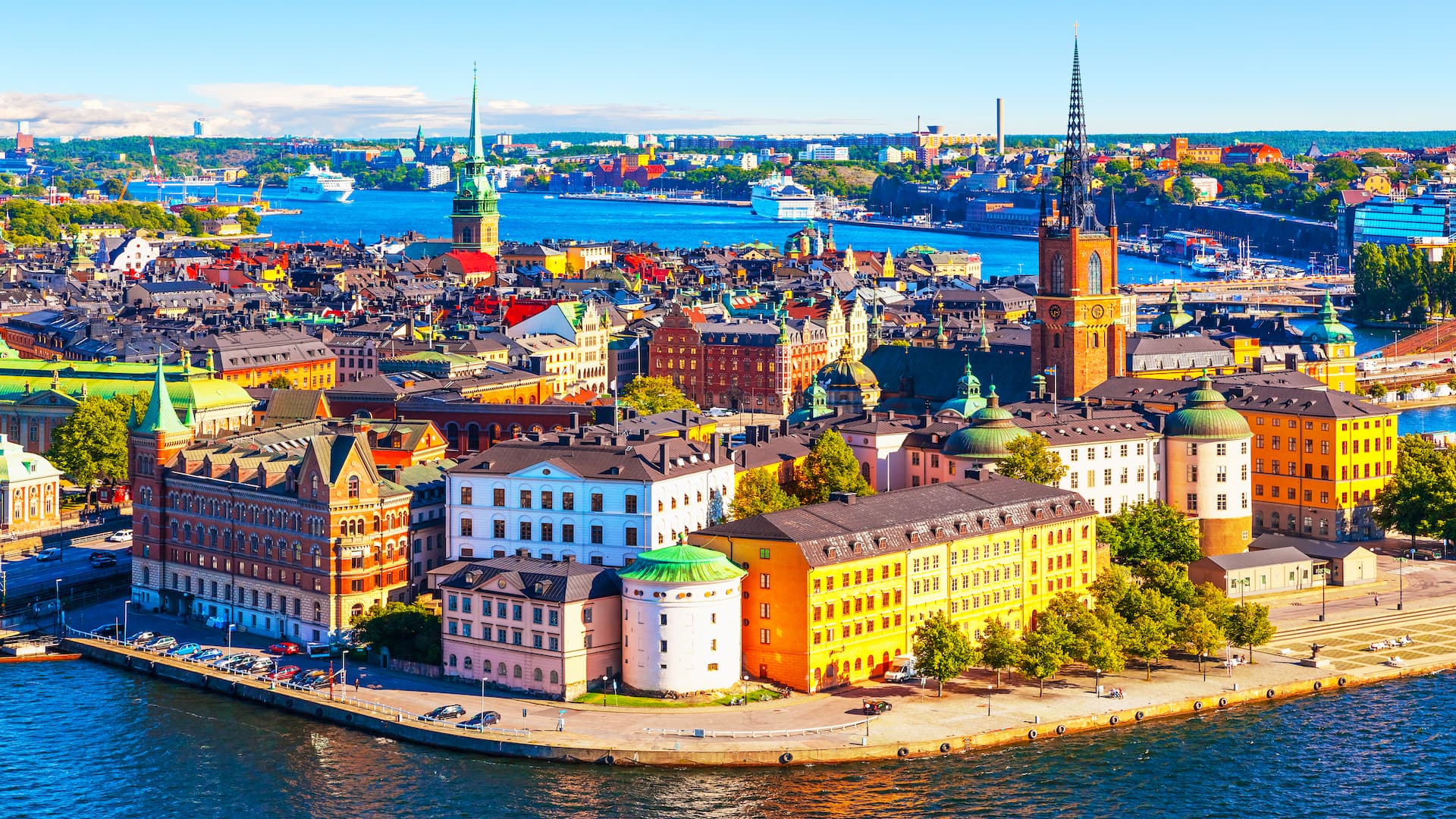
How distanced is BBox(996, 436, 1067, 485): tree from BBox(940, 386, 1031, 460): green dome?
60 centimetres

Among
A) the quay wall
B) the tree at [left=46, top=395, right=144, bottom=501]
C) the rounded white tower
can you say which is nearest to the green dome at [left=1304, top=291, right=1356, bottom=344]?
the rounded white tower

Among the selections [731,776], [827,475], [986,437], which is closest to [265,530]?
[827,475]

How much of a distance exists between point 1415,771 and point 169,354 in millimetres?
87453

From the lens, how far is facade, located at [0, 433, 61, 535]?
98375 mm

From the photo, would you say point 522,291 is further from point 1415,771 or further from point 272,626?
point 1415,771

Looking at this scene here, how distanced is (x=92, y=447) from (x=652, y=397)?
104 feet

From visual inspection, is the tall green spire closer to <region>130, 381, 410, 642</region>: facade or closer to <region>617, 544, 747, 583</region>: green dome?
<region>130, 381, 410, 642</region>: facade

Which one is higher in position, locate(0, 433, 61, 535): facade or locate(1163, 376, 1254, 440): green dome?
locate(1163, 376, 1254, 440): green dome

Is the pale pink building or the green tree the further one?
the green tree

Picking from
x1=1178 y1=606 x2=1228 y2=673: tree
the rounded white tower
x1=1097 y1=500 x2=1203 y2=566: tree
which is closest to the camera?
x1=1178 y1=606 x2=1228 y2=673: tree

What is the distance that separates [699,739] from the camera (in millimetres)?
65500

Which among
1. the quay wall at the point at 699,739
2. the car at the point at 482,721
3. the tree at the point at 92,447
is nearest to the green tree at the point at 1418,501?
the quay wall at the point at 699,739

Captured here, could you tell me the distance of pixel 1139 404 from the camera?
10288 cm

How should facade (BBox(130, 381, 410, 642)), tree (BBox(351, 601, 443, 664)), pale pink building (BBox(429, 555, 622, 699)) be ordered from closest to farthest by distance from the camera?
pale pink building (BBox(429, 555, 622, 699))
tree (BBox(351, 601, 443, 664))
facade (BBox(130, 381, 410, 642))
